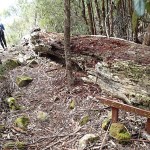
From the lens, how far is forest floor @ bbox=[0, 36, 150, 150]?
176 inches

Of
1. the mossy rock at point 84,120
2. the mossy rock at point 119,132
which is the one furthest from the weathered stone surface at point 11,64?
the mossy rock at point 119,132

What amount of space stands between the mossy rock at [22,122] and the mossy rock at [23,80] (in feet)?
5.60

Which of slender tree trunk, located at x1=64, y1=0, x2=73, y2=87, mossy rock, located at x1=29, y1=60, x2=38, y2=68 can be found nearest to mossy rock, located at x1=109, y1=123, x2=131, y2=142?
slender tree trunk, located at x1=64, y1=0, x2=73, y2=87

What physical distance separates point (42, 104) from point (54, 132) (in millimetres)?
1122

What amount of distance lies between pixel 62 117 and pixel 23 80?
2008 mm

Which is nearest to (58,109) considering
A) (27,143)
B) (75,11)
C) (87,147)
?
(27,143)

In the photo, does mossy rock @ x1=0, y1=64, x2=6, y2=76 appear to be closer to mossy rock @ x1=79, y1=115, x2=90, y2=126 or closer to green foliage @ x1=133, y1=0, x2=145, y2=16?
mossy rock @ x1=79, y1=115, x2=90, y2=126

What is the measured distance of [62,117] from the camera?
5398mm

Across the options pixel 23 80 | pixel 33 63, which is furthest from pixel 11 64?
pixel 23 80

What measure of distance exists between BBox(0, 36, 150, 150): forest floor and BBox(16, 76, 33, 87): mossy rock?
11 cm

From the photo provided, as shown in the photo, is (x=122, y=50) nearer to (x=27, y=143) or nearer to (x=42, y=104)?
(x=42, y=104)

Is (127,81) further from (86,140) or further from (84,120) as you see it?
(86,140)

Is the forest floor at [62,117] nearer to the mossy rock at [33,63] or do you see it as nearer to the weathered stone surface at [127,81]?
the weathered stone surface at [127,81]

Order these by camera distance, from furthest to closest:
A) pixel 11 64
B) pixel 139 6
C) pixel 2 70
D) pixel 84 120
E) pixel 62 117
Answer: pixel 11 64 → pixel 2 70 → pixel 62 117 → pixel 84 120 → pixel 139 6
